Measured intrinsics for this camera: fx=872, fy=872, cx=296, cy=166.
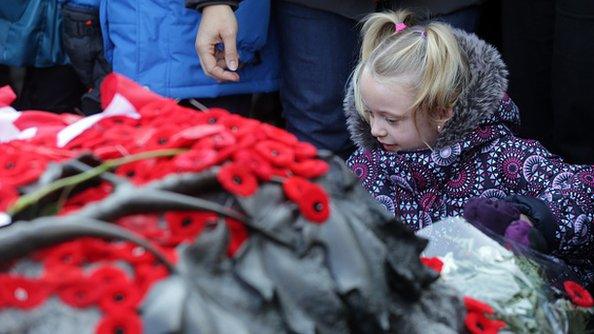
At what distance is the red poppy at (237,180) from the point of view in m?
0.88

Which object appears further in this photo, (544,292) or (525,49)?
(525,49)

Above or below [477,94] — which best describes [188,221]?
above

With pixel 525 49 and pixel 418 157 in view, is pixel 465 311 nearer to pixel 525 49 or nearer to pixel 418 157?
pixel 418 157

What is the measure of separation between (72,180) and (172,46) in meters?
1.75

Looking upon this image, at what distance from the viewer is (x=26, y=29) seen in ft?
9.80

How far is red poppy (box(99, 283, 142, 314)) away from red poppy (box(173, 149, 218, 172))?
0.48 ft

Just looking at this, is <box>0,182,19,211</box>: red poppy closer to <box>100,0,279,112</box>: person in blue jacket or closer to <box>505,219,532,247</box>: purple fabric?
<box>505,219,532,247</box>: purple fabric

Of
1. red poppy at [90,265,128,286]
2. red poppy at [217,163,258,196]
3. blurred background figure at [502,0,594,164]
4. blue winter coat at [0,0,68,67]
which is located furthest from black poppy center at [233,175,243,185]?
blue winter coat at [0,0,68,67]

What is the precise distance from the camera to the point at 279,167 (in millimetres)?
937

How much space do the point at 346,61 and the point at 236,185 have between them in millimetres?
1670

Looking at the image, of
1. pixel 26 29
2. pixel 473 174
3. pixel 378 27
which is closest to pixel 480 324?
pixel 473 174

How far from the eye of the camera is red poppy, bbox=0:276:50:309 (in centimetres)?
80

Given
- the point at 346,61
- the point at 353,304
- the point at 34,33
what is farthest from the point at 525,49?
the point at 353,304

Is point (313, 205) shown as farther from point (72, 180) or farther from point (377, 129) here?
point (377, 129)
